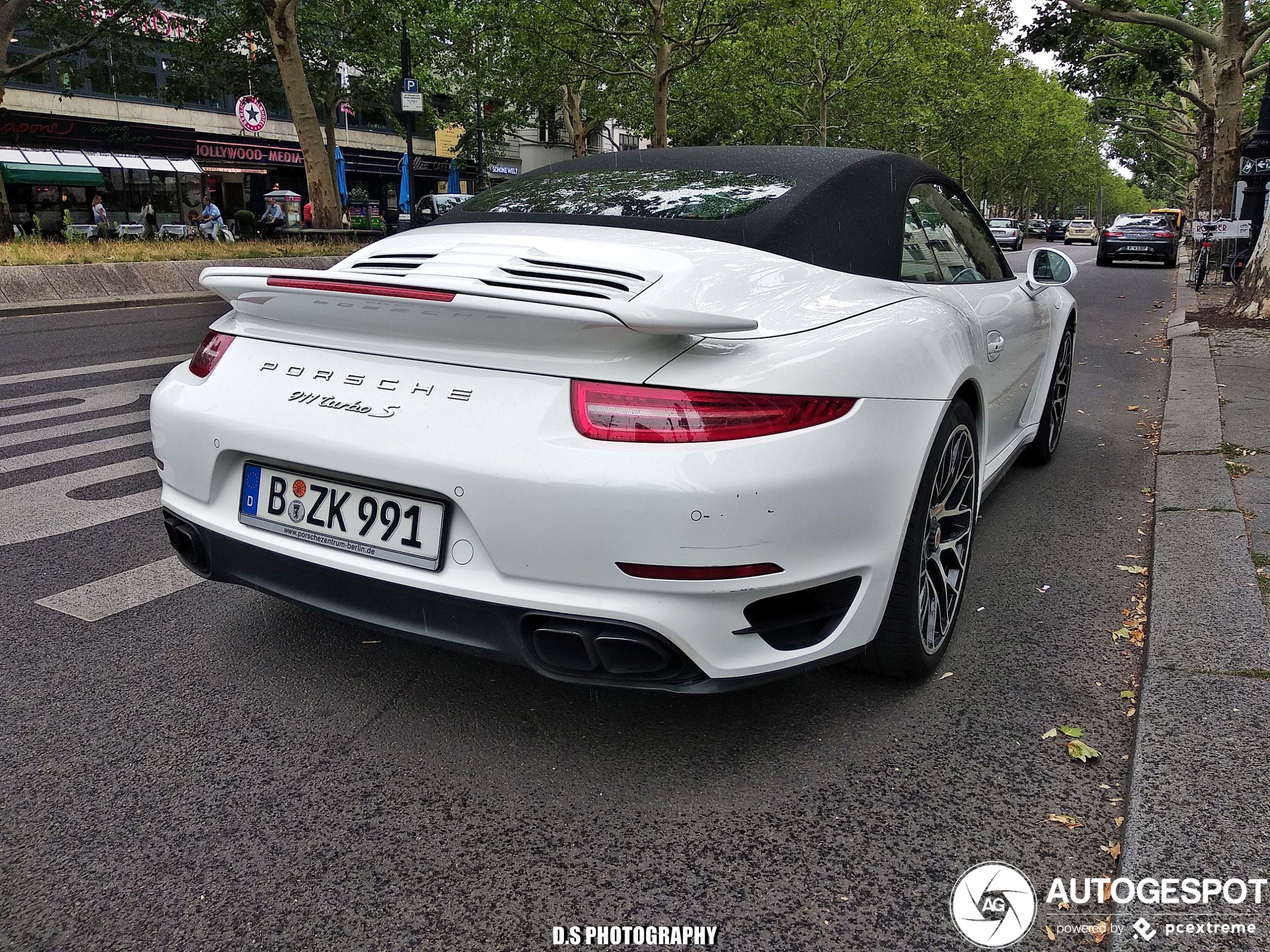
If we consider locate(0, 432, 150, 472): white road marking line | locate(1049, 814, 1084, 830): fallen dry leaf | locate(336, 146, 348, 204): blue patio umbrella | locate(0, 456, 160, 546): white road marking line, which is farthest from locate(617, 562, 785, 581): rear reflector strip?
locate(336, 146, 348, 204): blue patio umbrella

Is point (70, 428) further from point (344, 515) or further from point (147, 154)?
point (147, 154)

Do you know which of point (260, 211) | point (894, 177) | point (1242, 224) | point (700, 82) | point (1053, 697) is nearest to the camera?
point (1053, 697)

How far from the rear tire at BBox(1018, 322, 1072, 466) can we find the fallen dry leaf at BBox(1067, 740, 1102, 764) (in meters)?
2.59

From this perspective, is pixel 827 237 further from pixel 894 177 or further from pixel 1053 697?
pixel 1053 697

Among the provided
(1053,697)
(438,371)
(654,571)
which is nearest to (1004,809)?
(1053,697)

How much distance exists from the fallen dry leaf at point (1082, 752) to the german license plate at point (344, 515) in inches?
61.0

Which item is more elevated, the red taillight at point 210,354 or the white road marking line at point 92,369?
the red taillight at point 210,354

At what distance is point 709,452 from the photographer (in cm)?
199

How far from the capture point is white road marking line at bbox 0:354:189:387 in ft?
25.5

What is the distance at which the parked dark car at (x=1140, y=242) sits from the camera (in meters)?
27.4

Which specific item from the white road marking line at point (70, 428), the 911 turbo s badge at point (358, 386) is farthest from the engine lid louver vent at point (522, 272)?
the white road marking line at point (70, 428)

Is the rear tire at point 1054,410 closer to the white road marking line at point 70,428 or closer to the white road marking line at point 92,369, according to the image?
the white road marking line at point 70,428

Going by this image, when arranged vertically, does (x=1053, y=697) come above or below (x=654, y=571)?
below

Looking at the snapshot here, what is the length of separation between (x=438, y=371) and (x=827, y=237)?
3.91 ft
